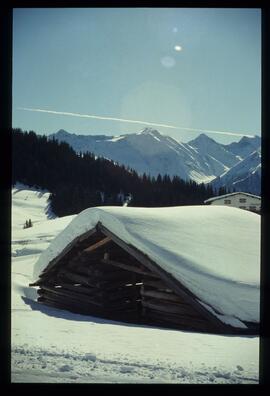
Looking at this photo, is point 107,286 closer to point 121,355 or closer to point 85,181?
point 121,355

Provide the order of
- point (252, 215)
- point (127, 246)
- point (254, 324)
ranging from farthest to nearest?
point (252, 215)
point (127, 246)
point (254, 324)

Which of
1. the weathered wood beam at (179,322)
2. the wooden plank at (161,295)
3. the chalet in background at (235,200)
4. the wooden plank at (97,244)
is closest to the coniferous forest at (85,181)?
the chalet in background at (235,200)

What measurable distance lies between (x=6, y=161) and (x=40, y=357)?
235 cm

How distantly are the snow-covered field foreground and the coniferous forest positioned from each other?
223 inches

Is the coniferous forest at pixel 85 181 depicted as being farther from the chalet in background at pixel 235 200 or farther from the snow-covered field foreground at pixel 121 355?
the snow-covered field foreground at pixel 121 355

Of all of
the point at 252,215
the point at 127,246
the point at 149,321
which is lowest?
the point at 149,321

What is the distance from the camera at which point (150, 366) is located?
14.3 ft

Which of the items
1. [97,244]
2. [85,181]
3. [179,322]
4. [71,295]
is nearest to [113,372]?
[179,322]

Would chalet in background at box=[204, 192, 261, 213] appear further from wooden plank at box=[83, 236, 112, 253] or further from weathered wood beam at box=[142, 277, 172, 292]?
wooden plank at box=[83, 236, 112, 253]

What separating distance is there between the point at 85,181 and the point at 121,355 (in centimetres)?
1564

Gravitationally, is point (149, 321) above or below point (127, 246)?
below
